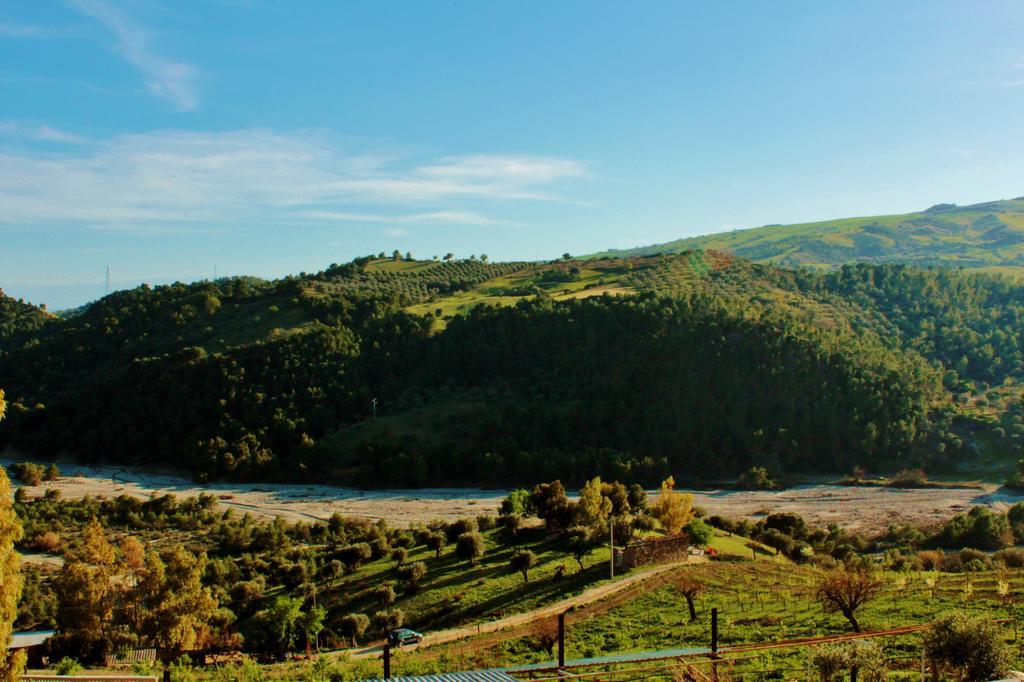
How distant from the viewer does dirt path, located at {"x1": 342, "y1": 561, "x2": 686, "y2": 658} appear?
28.7 meters

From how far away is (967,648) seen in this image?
16344 mm

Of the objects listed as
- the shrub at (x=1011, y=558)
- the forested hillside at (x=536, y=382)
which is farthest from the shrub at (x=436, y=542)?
the forested hillside at (x=536, y=382)

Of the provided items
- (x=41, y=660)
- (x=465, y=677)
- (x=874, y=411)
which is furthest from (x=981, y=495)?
(x=41, y=660)

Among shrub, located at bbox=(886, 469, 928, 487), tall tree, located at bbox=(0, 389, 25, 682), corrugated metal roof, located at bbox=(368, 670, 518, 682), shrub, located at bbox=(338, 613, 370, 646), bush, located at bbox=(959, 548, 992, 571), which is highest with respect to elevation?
tall tree, located at bbox=(0, 389, 25, 682)

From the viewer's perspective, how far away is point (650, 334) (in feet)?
286

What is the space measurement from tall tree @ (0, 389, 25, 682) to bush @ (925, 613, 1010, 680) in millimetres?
18805

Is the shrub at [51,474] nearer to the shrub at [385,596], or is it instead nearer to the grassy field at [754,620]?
the shrub at [385,596]

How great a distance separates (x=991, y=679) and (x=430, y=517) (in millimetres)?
47000

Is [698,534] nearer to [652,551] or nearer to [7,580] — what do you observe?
[652,551]

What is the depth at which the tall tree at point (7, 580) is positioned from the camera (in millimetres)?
14141

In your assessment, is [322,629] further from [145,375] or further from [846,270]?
[846,270]

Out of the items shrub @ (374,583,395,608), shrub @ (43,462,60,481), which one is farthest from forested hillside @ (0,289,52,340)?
shrub @ (374,583,395,608)

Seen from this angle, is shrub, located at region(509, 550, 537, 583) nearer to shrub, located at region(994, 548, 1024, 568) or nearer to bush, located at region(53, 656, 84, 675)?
bush, located at region(53, 656, 84, 675)

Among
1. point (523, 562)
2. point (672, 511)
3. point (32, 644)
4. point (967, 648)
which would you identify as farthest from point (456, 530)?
point (967, 648)
